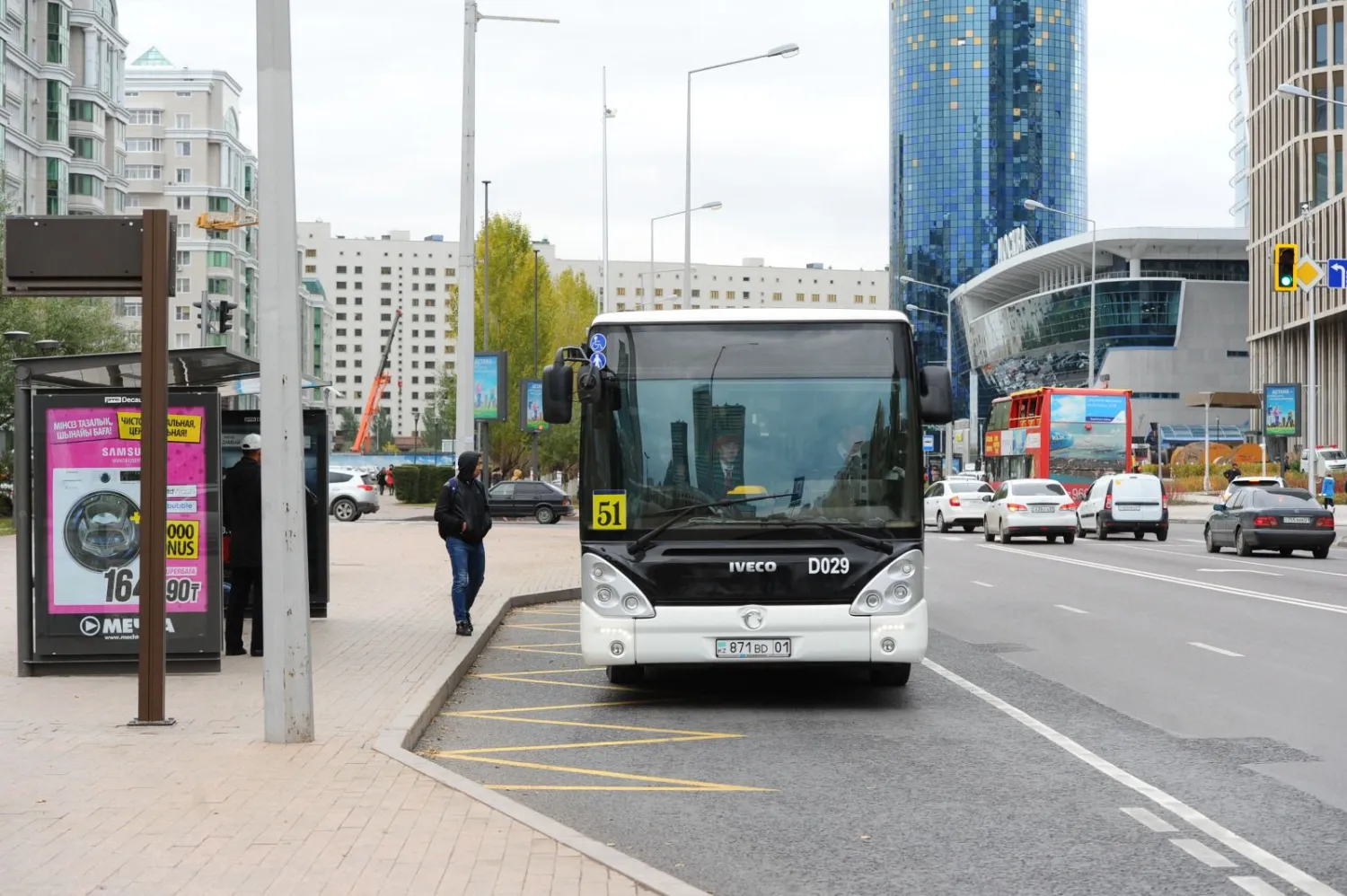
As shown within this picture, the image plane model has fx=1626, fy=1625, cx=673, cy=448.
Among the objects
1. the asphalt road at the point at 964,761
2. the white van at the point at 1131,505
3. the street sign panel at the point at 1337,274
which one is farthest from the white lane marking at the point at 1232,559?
the street sign panel at the point at 1337,274

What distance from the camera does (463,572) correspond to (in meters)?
14.7

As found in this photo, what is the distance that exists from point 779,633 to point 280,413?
12.2ft

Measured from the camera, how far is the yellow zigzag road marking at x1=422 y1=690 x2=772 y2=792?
800cm

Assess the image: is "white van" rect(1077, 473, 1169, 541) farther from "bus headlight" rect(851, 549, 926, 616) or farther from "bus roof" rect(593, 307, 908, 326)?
"bus headlight" rect(851, 549, 926, 616)

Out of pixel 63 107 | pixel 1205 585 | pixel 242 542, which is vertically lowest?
pixel 1205 585

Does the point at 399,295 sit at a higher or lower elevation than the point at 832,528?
higher

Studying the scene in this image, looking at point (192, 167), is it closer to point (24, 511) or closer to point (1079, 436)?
point (1079, 436)

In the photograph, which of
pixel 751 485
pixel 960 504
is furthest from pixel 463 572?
pixel 960 504

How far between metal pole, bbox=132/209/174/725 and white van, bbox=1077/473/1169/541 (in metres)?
34.5

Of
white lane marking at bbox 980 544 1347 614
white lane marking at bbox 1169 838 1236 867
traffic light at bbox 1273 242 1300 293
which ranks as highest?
traffic light at bbox 1273 242 1300 293

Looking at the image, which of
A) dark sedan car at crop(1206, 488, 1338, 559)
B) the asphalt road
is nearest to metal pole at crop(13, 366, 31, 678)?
the asphalt road

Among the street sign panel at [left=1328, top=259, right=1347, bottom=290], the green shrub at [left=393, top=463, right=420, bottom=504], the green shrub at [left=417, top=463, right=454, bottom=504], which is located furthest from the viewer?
the green shrub at [left=393, top=463, right=420, bottom=504]

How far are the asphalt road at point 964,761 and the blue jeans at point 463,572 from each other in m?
0.55

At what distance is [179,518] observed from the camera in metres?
11.8
